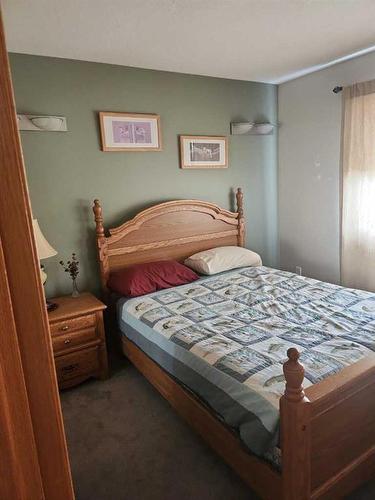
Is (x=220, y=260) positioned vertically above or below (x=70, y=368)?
above

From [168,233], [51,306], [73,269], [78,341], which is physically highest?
[168,233]

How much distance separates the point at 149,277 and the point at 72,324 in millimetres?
728

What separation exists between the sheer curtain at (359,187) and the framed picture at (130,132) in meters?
1.81

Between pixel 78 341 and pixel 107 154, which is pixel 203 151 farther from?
pixel 78 341

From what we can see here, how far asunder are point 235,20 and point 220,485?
9.01ft

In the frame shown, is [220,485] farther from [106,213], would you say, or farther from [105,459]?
[106,213]

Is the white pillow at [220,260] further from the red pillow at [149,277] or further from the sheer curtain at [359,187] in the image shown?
the sheer curtain at [359,187]

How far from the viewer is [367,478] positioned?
1560mm

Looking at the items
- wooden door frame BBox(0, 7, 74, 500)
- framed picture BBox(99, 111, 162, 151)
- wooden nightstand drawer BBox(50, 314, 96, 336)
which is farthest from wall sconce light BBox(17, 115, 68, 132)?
wooden door frame BBox(0, 7, 74, 500)

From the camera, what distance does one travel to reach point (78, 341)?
2.52 m

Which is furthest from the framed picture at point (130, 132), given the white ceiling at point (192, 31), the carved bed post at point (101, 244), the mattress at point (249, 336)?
the mattress at point (249, 336)

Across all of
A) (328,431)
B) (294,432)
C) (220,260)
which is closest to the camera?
(294,432)

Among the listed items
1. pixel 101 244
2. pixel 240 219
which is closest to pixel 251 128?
pixel 240 219

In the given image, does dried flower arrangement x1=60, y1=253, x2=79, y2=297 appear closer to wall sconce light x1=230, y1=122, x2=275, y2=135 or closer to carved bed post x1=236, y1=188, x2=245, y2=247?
carved bed post x1=236, y1=188, x2=245, y2=247
